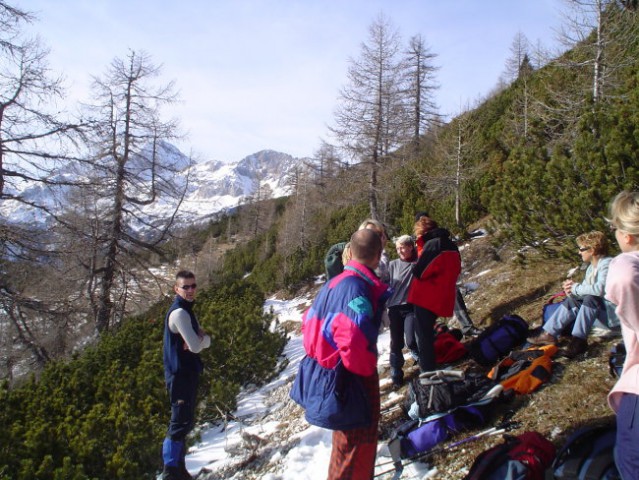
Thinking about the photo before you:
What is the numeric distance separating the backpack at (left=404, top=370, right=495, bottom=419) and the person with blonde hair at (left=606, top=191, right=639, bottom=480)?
66.5 inches

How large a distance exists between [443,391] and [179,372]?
2379 millimetres

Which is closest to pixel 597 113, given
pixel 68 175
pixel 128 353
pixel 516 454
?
A: pixel 516 454

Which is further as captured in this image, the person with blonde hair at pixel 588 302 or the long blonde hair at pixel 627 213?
the person with blonde hair at pixel 588 302

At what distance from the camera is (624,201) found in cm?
175

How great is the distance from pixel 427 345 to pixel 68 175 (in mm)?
8997

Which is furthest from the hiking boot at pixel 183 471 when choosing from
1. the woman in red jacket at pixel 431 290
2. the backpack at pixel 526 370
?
the backpack at pixel 526 370

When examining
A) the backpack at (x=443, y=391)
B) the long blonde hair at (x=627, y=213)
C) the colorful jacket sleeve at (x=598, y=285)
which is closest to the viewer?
the long blonde hair at (x=627, y=213)

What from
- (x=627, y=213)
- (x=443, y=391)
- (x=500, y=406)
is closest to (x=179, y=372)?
(x=443, y=391)

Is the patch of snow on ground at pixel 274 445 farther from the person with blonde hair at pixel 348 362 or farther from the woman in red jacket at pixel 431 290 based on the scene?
the woman in red jacket at pixel 431 290

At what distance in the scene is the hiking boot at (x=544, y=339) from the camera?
161 inches

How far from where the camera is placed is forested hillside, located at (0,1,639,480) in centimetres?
459

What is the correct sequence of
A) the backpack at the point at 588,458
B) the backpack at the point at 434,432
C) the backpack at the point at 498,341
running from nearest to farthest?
the backpack at the point at 588,458
the backpack at the point at 434,432
the backpack at the point at 498,341

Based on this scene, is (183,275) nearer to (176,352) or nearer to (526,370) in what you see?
(176,352)

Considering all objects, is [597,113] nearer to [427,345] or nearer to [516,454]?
[427,345]
